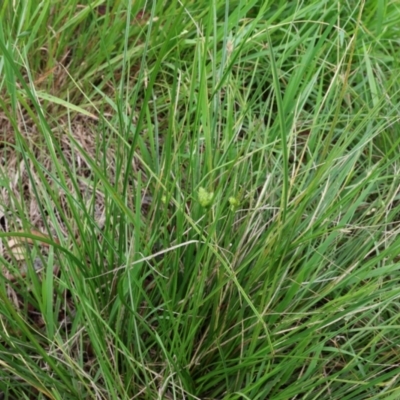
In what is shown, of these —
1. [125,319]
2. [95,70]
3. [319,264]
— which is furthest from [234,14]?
[125,319]

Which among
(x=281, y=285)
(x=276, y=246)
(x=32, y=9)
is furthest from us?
(x=32, y=9)

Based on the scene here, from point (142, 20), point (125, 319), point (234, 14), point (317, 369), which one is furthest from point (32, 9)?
point (317, 369)

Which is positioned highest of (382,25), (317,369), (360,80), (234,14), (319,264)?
(234,14)

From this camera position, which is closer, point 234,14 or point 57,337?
point 57,337

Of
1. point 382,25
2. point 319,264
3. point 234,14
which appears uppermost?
point 234,14

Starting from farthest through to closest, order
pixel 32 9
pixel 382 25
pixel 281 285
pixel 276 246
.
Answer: pixel 382 25
pixel 32 9
pixel 281 285
pixel 276 246

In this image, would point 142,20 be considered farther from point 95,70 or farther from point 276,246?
point 276,246

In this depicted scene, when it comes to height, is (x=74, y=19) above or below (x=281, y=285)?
above

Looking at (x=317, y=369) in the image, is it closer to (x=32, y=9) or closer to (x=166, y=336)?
(x=166, y=336)

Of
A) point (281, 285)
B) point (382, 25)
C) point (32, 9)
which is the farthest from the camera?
point (382, 25)
